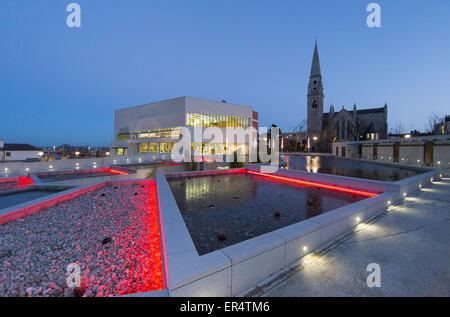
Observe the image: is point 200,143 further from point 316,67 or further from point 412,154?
point 316,67

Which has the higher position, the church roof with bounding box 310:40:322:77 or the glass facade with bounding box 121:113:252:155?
the church roof with bounding box 310:40:322:77

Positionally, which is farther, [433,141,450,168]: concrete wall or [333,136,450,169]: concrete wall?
[333,136,450,169]: concrete wall

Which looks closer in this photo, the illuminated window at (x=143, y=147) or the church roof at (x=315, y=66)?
the illuminated window at (x=143, y=147)

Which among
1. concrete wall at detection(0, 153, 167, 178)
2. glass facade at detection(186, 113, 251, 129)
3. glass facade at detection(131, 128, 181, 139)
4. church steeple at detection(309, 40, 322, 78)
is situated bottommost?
concrete wall at detection(0, 153, 167, 178)

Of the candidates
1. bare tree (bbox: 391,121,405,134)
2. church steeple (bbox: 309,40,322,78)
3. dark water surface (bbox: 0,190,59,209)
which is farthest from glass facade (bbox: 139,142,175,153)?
bare tree (bbox: 391,121,405,134)

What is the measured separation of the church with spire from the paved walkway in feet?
190

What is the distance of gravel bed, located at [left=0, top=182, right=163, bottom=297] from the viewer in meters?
3.69

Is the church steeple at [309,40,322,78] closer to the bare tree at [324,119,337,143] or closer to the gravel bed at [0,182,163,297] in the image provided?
the bare tree at [324,119,337,143]

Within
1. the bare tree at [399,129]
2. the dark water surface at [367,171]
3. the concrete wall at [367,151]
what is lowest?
the dark water surface at [367,171]

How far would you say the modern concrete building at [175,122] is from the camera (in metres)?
44.1

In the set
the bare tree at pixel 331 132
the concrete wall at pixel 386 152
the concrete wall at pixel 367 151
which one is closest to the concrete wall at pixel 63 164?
the concrete wall at pixel 386 152

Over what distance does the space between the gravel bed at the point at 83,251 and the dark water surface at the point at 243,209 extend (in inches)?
49.0

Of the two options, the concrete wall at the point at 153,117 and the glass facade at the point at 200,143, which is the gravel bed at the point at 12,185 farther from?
the concrete wall at the point at 153,117

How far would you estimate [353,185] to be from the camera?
10227 mm
